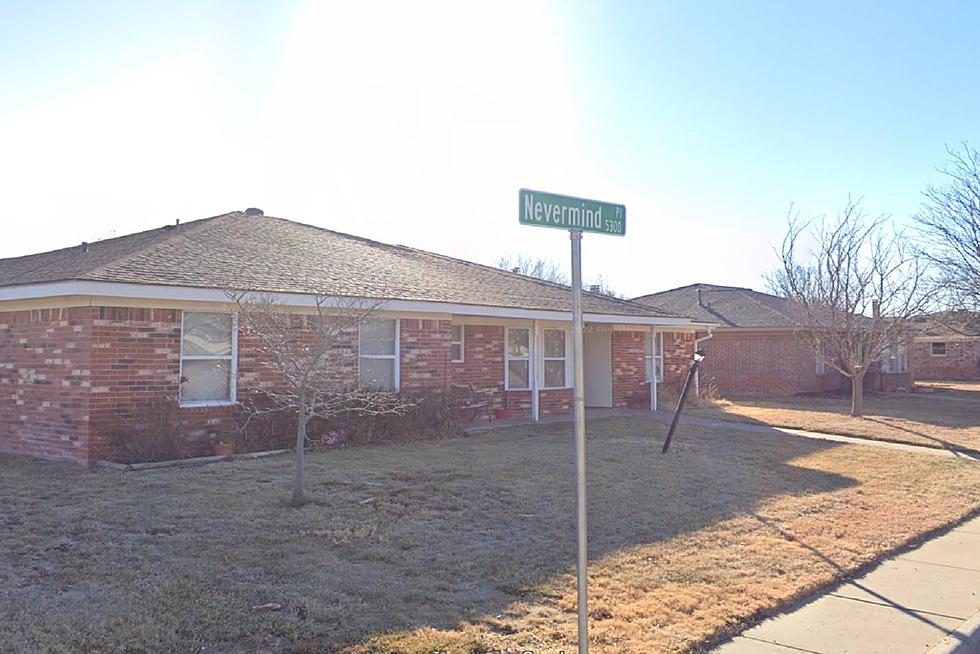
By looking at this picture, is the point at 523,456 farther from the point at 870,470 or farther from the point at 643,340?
the point at 643,340

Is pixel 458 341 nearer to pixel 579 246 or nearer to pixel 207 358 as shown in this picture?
pixel 207 358

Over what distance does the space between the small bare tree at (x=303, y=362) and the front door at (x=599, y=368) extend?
308 inches

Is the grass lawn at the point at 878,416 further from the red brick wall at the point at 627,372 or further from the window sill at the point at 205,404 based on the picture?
the window sill at the point at 205,404

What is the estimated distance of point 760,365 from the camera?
2792 centimetres

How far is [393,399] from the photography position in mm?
13039

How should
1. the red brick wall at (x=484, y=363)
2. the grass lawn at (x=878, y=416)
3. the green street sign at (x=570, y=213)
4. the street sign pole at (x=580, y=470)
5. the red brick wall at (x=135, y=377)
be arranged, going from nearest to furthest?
the street sign pole at (x=580, y=470) < the green street sign at (x=570, y=213) < the red brick wall at (x=135, y=377) < the grass lawn at (x=878, y=416) < the red brick wall at (x=484, y=363)

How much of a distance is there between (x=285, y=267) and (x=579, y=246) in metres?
10.1

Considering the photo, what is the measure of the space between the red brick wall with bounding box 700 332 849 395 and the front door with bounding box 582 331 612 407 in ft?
28.6

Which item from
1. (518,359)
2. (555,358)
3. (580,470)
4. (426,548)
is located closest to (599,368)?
(555,358)

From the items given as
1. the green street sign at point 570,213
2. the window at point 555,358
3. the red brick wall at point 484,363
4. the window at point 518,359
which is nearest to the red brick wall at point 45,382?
the red brick wall at point 484,363

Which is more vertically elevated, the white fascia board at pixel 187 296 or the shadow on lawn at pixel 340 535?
the white fascia board at pixel 187 296

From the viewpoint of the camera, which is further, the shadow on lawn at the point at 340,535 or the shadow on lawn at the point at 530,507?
the shadow on lawn at the point at 530,507

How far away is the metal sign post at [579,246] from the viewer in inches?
155

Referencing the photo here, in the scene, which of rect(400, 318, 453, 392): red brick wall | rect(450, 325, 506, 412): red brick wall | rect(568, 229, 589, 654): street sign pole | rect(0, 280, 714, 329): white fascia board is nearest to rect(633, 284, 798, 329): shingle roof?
rect(450, 325, 506, 412): red brick wall
